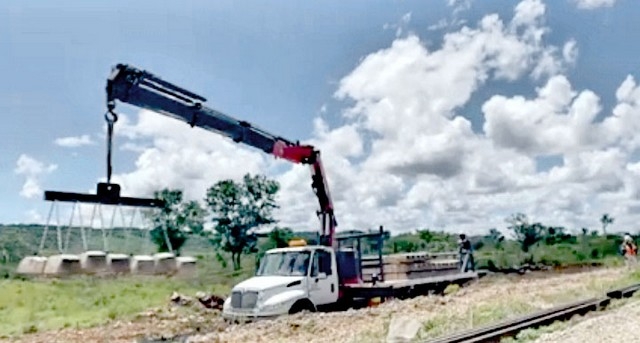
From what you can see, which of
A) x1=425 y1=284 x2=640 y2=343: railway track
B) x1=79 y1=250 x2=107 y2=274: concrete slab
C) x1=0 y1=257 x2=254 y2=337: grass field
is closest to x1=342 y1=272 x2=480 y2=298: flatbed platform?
x1=425 y1=284 x2=640 y2=343: railway track

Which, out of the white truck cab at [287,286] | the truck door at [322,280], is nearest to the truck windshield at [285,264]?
the white truck cab at [287,286]

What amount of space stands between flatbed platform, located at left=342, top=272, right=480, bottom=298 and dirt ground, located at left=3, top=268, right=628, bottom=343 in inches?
16.5

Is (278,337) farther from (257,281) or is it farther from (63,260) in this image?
(63,260)

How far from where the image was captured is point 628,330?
11.7 m

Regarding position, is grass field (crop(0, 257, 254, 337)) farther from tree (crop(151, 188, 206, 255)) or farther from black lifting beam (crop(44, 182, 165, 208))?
tree (crop(151, 188, 206, 255))

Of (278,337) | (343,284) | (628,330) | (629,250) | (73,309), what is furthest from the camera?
(629,250)

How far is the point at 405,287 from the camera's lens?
2072 centimetres

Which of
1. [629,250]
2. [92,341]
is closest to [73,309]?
[92,341]

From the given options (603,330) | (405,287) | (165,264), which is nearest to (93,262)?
(165,264)

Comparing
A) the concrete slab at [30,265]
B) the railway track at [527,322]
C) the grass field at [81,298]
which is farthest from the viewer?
the grass field at [81,298]

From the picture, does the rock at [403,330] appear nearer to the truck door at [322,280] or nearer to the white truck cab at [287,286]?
the white truck cab at [287,286]

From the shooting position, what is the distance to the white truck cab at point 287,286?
1727 centimetres

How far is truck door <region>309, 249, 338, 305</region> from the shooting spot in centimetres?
1809

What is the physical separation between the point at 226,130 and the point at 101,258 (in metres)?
8.94
